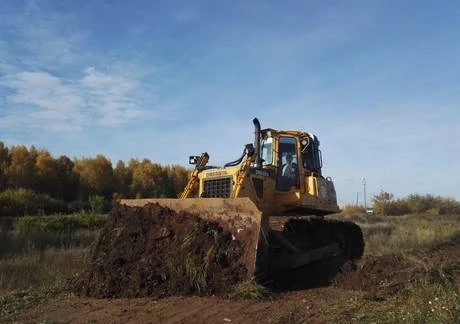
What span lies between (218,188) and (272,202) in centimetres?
168

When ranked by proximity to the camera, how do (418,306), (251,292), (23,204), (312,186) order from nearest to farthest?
(418,306) → (251,292) → (312,186) → (23,204)

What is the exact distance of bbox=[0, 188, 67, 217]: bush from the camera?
1702 inches

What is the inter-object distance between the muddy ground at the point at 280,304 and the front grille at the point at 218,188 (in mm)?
2409

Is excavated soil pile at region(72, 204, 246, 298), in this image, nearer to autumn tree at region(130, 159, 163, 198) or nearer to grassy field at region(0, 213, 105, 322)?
grassy field at region(0, 213, 105, 322)

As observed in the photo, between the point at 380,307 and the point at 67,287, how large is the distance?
561 centimetres

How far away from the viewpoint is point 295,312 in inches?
300

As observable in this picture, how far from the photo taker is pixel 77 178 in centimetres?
6031

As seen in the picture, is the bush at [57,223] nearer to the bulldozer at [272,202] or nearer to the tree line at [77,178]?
the bulldozer at [272,202]

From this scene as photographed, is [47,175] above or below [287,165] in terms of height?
above

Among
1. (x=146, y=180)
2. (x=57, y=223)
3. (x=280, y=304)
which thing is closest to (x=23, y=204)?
(x=57, y=223)

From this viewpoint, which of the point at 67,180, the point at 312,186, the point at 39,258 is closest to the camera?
the point at 312,186

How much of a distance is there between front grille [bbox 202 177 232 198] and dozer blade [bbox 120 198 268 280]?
1.62 metres

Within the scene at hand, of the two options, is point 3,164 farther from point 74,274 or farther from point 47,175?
point 74,274

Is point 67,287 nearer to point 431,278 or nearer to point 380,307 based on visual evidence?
point 380,307
